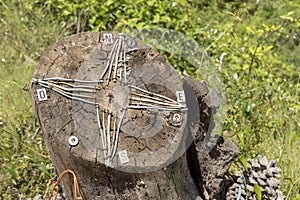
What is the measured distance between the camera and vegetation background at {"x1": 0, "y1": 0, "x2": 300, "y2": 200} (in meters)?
3.69

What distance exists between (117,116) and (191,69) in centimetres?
241

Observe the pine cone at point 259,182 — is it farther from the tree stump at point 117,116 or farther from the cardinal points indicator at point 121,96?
the cardinal points indicator at point 121,96

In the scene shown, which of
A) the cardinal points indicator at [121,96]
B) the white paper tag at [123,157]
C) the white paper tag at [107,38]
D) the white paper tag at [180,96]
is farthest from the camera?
the white paper tag at [107,38]

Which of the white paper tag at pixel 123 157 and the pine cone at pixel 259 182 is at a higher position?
the white paper tag at pixel 123 157

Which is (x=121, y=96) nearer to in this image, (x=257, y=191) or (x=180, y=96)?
(x=180, y=96)

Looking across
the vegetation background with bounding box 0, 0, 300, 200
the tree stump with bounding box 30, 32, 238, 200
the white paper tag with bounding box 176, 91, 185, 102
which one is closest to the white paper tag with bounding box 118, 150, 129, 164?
the tree stump with bounding box 30, 32, 238, 200

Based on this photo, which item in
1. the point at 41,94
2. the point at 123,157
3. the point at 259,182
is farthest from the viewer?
the point at 259,182

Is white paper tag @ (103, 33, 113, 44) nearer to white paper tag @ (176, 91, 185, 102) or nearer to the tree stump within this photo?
the tree stump

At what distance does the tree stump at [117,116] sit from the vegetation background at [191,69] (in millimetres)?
909

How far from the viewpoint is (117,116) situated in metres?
2.38

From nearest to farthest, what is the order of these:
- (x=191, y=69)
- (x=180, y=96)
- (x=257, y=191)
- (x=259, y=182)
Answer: (x=180, y=96), (x=257, y=191), (x=259, y=182), (x=191, y=69)

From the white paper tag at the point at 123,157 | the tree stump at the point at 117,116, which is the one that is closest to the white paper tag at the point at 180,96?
the tree stump at the point at 117,116

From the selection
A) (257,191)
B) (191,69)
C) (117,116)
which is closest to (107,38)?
(117,116)

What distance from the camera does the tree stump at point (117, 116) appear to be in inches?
89.5
